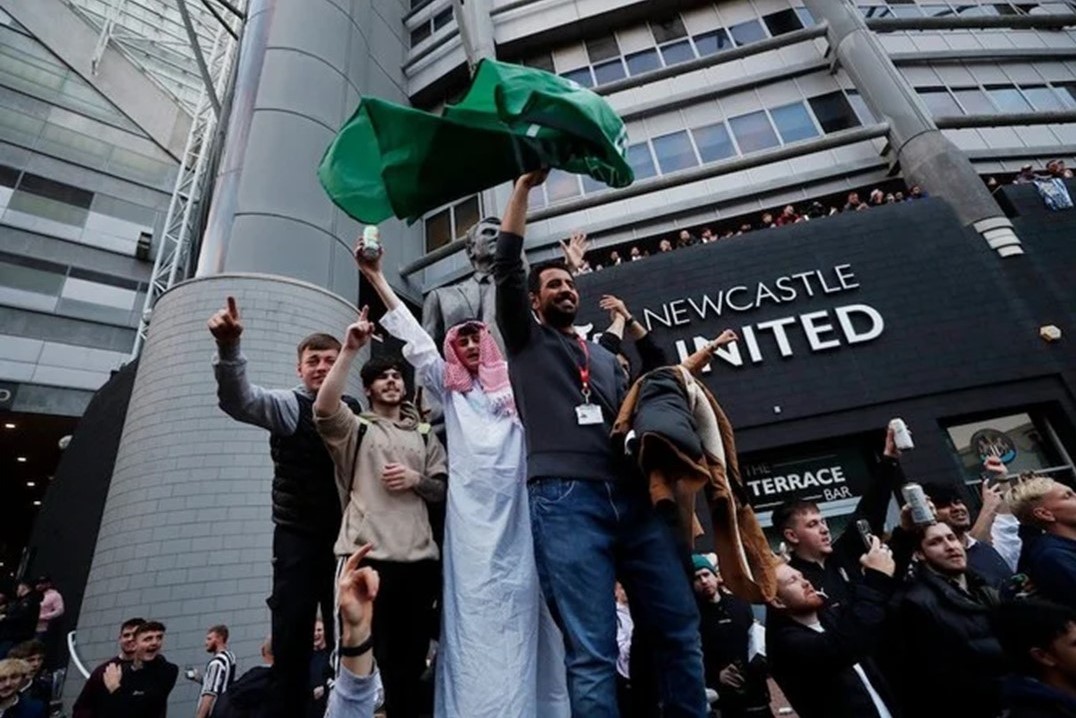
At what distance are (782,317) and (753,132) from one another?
5564 mm

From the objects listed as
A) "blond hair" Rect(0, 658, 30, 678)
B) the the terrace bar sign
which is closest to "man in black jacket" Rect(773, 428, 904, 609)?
"blond hair" Rect(0, 658, 30, 678)

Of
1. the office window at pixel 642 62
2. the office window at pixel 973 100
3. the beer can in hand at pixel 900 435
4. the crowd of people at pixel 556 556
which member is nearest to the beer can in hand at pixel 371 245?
the crowd of people at pixel 556 556

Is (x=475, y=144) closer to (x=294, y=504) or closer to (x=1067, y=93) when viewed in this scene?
(x=294, y=504)

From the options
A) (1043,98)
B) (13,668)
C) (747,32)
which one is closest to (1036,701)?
(13,668)

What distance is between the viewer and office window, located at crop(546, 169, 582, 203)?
45.2ft

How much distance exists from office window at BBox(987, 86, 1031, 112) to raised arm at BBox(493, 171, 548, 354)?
1696 centimetres

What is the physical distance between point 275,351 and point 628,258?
317 inches

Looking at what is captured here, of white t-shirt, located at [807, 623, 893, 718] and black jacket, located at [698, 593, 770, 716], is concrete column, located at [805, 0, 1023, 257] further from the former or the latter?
white t-shirt, located at [807, 623, 893, 718]

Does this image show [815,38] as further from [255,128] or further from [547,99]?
[547,99]

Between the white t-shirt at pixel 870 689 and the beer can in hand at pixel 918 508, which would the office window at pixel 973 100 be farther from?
the white t-shirt at pixel 870 689

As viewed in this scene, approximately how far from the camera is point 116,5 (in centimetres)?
2298

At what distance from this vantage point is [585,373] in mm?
2324

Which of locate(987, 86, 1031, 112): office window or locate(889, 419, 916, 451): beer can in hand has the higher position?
locate(987, 86, 1031, 112): office window

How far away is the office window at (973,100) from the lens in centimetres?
1348
